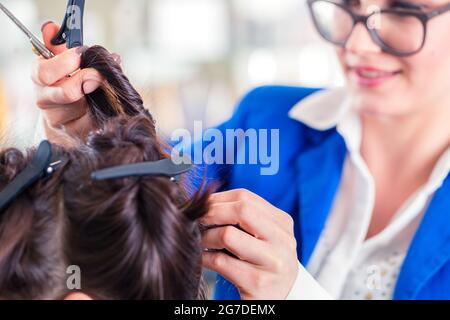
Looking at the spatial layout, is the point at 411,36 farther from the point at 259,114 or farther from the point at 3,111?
the point at 3,111

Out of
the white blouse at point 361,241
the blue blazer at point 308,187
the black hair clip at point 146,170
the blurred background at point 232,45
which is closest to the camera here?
the black hair clip at point 146,170

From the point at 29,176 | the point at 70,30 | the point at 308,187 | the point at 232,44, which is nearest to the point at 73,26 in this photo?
the point at 70,30

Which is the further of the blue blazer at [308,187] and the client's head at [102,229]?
the blue blazer at [308,187]

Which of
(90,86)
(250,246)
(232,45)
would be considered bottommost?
(250,246)

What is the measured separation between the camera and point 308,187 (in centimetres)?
84

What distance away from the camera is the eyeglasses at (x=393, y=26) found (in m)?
0.79

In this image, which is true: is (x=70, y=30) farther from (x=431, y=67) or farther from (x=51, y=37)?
(x=431, y=67)

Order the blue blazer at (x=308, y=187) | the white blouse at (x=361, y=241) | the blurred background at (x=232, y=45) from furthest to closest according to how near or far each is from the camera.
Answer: the blurred background at (x=232, y=45)
the white blouse at (x=361, y=241)
the blue blazer at (x=308, y=187)

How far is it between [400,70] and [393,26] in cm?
6

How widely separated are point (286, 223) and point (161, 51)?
1.67 meters

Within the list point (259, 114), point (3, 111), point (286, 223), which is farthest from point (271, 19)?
point (286, 223)

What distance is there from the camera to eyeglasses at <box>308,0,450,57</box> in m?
0.79

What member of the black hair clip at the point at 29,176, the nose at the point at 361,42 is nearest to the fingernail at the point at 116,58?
the black hair clip at the point at 29,176

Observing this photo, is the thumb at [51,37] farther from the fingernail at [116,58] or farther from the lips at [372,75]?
the lips at [372,75]
